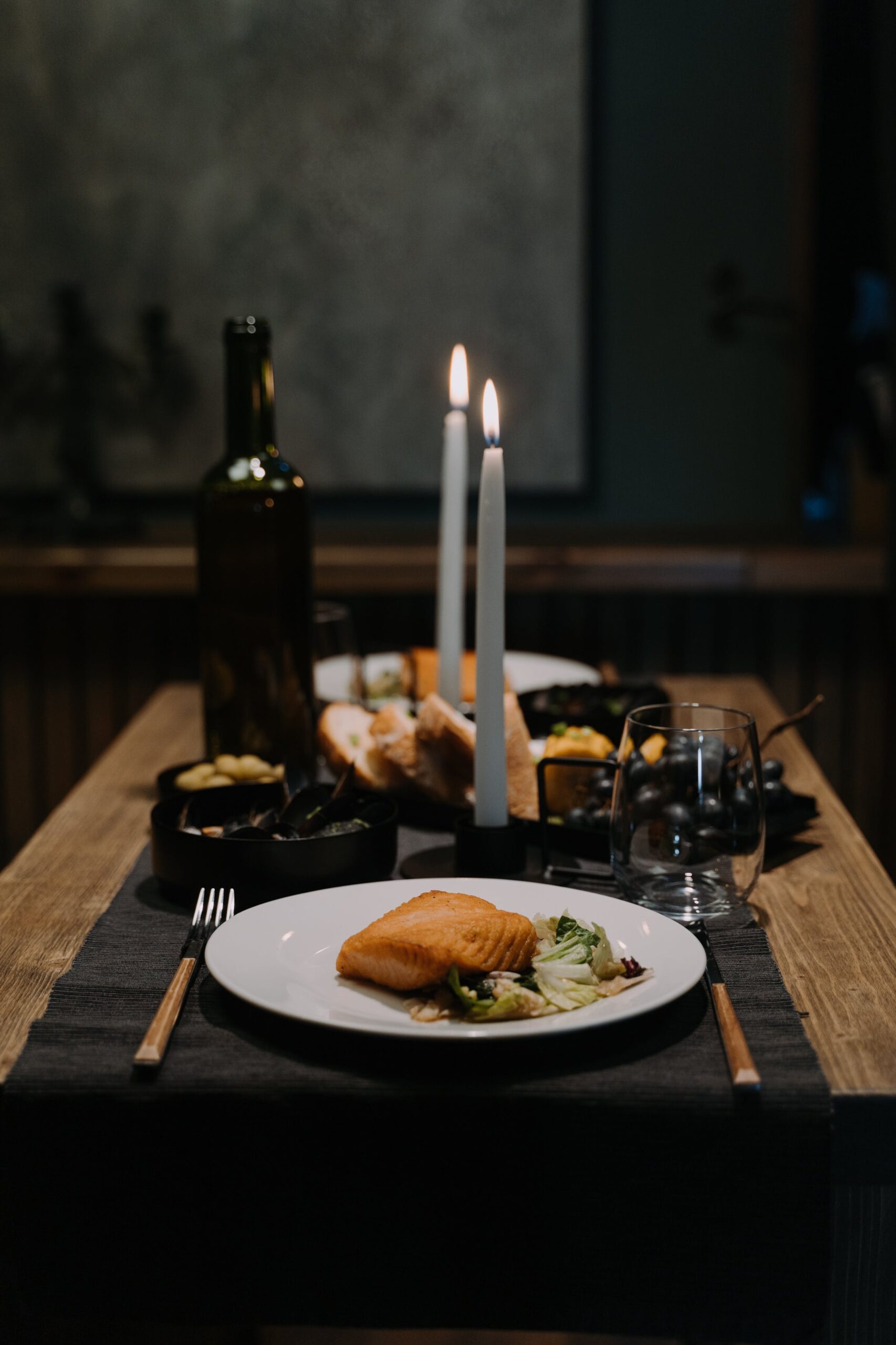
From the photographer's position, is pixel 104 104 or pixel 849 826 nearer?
pixel 849 826

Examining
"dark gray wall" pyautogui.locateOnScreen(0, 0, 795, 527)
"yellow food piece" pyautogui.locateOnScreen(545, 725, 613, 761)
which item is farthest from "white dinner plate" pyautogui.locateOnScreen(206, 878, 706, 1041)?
"dark gray wall" pyautogui.locateOnScreen(0, 0, 795, 527)

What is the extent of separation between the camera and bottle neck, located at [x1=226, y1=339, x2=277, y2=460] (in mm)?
1138

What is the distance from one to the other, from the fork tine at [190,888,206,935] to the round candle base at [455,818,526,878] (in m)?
0.18

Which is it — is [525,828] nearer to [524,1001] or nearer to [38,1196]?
[524,1001]

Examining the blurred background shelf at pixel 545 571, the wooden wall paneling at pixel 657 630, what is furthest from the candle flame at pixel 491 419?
the wooden wall paneling at pixel 657 630

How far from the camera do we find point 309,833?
0.90 metres

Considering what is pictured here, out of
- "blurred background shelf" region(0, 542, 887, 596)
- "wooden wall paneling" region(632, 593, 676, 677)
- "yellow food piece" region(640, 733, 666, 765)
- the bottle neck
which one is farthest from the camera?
"wooden wall paneling" region(632, 593, 676, 677)

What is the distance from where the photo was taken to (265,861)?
2.72 ft

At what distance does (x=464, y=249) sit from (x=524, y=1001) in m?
2.52

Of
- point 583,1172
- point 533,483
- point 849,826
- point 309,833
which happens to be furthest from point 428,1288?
point 533,483

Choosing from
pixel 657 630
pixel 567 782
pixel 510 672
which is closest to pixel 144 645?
pixel 657 630

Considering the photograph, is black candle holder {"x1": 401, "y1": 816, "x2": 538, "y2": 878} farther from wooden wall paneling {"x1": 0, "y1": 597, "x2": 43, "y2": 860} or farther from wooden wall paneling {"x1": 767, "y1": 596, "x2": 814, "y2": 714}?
wooden wall paneling {"x1": 0, "y1": 597, "x2": 43, "y2": 860}

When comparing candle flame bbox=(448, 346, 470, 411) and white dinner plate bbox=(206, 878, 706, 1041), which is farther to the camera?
Result: candle flame bbox=(448, 346, 470, 411)

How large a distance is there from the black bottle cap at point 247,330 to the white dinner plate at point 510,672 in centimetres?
36
